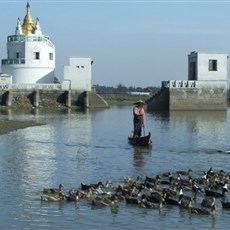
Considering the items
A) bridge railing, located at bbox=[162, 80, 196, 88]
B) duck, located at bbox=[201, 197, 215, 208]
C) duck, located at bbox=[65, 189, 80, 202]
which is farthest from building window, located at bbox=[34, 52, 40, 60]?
duck, located at bbox=[201, 197, 215, 208]

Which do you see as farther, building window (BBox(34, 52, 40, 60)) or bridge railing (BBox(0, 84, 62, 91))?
building window (BBox(34, 52, 40, 60))

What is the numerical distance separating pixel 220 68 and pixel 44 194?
61590 mm

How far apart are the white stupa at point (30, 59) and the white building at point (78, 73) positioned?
4.25 meters

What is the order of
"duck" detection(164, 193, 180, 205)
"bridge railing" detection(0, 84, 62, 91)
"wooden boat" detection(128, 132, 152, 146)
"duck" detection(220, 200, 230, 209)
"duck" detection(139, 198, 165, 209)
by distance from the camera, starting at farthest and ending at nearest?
"bridge railing" detection(0, 84, 62, 91) < "wooden boat" detection(128, 132, 152, 146) < "duck" detection(164, 193, 180, 205) < "duck" detection(139, 198, 165, 209) < "duck" detection(220, 200, 230, 209)

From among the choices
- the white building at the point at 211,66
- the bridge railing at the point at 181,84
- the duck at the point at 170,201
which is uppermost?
the white building at the point at 211,66

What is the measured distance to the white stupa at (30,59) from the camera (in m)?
86.5

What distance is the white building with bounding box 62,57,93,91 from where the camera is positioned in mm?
84000

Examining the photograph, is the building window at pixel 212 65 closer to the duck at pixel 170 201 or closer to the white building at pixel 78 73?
the white building at pixel 78 73

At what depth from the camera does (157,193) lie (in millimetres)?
19422

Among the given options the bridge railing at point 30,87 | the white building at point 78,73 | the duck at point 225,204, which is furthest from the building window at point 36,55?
the duck at point 225,204

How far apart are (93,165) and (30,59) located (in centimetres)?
6093

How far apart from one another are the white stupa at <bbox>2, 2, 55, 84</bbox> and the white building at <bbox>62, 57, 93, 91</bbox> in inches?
167

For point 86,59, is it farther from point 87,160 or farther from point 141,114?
point 87,160

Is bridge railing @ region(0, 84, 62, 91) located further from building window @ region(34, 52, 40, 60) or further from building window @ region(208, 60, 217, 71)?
building window @ region(208, 60, 217, 71)
